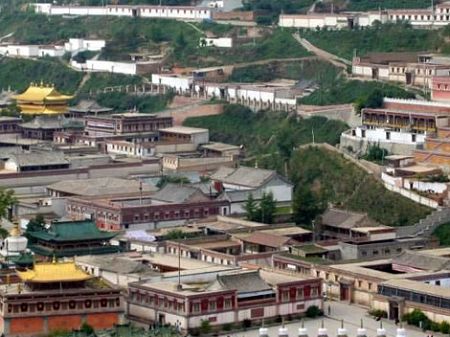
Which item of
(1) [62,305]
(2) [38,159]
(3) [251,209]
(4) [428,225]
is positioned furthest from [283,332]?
(2) [38,159]

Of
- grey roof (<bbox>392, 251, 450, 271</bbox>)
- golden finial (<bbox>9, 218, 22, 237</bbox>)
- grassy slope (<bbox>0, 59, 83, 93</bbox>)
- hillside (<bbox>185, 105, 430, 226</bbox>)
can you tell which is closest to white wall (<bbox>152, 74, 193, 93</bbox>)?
hillside (<bbox>185, 105, 430, 226</bbox>)

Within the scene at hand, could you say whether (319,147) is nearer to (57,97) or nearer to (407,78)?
(407,78)

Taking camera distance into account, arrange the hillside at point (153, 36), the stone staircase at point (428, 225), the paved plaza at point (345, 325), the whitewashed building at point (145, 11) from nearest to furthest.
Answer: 1. the paved plaza at point (345, 325)
2. the stone staircase at point (428, 225)
3. the hillside at point (153, 36)
4. the whitewashed building at point (145, 11)

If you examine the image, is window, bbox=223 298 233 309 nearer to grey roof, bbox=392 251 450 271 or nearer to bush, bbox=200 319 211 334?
bush, bbox=200 319 211 334

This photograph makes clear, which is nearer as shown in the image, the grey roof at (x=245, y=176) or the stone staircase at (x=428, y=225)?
the stone staircase at (x=428, y=225)

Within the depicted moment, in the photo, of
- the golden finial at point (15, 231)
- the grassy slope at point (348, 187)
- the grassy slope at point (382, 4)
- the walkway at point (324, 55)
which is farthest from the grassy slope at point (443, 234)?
the grassy slope at point (382, 4)

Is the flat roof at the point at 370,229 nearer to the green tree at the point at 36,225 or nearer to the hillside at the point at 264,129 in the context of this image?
the green tree at the point at 36,225
